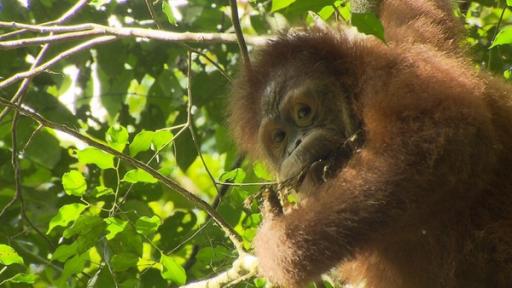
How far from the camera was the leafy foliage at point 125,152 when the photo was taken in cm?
401

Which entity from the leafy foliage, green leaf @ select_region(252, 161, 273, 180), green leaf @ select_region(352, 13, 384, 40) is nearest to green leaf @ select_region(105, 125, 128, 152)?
the leafy foliage

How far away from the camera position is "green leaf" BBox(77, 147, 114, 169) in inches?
153

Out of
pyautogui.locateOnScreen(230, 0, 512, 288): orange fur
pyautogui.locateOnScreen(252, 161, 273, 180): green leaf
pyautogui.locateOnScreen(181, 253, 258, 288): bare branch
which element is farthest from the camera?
pyautogui.locateOnScreen(252, 161, 273, 180): green leaf

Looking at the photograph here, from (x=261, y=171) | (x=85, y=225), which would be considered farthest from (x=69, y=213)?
(x=261, y=171)

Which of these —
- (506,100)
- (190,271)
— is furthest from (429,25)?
(190,271)

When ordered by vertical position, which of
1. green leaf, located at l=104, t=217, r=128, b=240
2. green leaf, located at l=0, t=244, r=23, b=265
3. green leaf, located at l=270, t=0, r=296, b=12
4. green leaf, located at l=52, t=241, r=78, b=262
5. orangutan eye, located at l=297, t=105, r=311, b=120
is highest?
green leaf, located at l=270, t=0, r=296, b=12

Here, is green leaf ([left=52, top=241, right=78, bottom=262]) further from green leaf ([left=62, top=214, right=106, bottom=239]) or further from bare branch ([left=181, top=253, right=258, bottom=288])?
bare branch ([left=181, top=253, right=258, bottom=288])

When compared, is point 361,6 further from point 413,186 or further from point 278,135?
point 413,186

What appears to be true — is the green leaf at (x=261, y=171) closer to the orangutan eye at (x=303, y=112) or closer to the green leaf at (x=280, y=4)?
the orangutan eye at (x=303, y=112)

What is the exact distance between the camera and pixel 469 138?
3.62 m

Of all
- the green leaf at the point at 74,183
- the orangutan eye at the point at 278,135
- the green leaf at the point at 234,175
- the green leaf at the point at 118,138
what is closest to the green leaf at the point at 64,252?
the green leaf at the point at 74,183

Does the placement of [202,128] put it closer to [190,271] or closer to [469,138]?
[190,271]

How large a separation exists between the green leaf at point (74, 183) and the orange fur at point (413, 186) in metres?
0.90

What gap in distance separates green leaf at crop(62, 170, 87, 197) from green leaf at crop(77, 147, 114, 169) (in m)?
0.12
